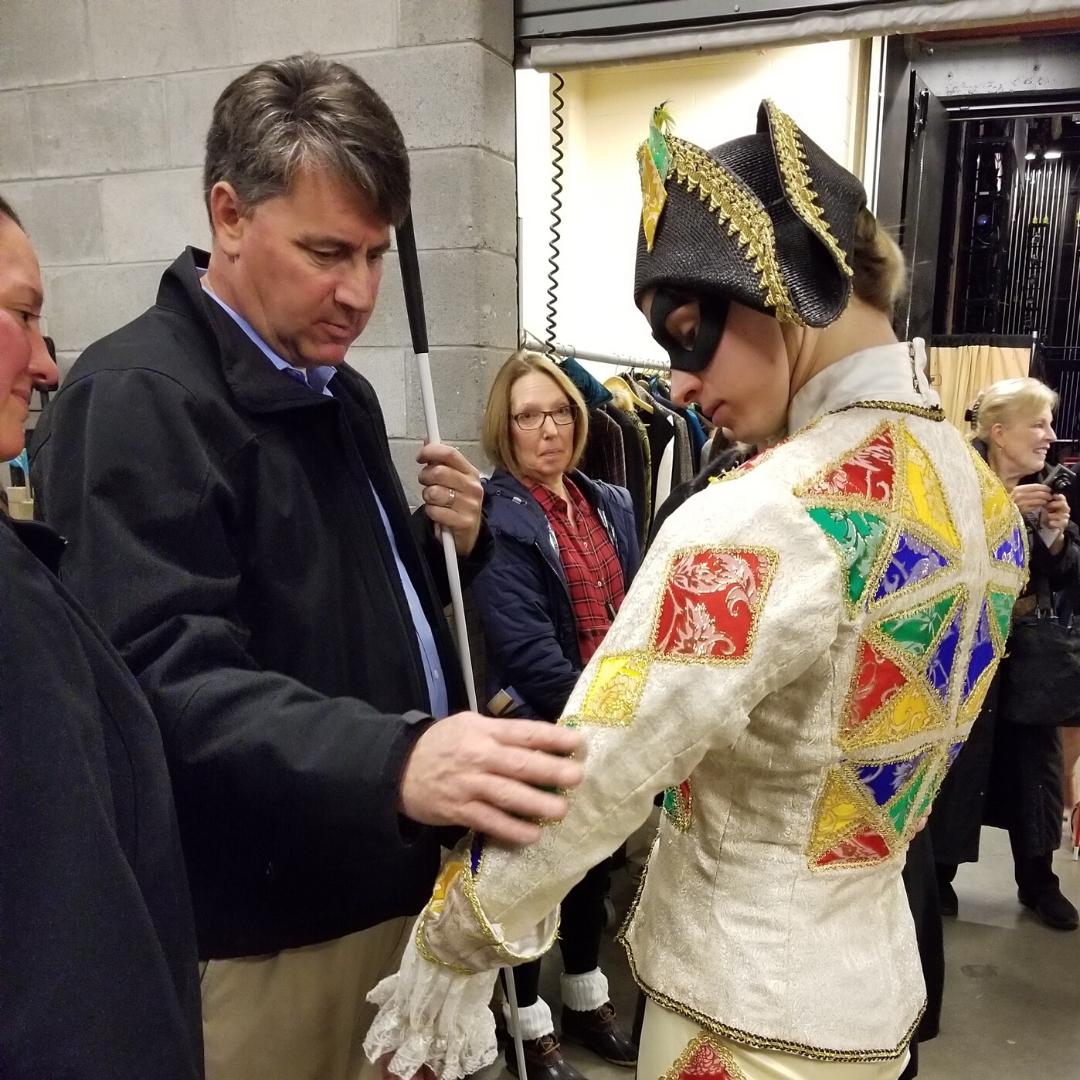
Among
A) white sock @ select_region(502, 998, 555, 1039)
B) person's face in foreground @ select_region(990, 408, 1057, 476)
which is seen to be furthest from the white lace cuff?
person's face in foreground @ select_region(990, 408, 1057, 476)

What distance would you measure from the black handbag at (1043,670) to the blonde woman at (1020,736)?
1.5 inches

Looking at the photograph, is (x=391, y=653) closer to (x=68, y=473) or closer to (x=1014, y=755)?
(x=68, y=473)

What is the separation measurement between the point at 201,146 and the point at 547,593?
1399 millimetres

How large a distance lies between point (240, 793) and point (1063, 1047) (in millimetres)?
A: 2389

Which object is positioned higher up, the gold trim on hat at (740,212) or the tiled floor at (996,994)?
the gold trim on hat at (740,212)

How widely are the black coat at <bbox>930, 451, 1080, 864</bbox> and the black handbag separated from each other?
0.04 metres

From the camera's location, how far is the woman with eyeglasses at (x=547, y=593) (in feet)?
6.82

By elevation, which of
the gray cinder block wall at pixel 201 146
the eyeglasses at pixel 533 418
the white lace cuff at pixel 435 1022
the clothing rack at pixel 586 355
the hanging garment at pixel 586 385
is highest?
the gray cinder block wall at pixel 201 146

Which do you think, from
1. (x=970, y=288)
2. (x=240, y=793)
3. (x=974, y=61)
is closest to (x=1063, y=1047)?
(x=240, y=793)

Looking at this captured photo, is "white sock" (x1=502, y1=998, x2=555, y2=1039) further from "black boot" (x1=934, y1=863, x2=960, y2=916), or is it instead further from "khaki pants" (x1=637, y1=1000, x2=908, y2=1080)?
"black boot" (x1=934, y1=863, x2=960, y2=916)

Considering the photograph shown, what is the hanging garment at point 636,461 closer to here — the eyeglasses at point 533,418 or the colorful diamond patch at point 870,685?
the eyeglasses at point 533,418

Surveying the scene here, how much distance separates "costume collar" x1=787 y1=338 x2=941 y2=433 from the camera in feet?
2.99

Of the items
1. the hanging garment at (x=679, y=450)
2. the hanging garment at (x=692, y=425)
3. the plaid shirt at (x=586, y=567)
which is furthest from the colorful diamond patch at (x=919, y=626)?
the hanging garment at (x=692, y=425)

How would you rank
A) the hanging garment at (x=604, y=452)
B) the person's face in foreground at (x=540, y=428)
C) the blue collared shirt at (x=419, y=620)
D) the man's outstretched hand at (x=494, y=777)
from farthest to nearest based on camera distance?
the hanging garment at (x=604, y=452) → the person's face in foreground at (x=540, y=428) → the blue collared shirt at (x=419, y=620) → the man's outstretched hand at (x=494, y=777)
